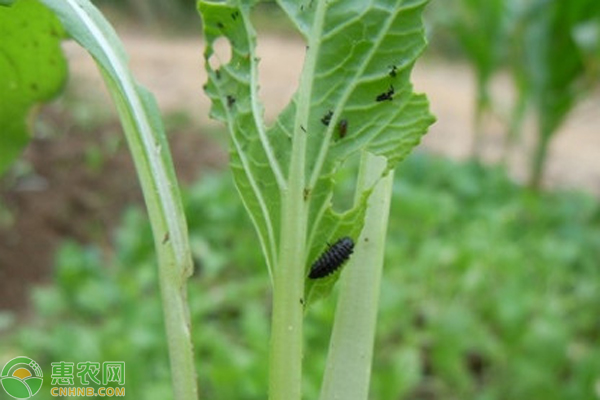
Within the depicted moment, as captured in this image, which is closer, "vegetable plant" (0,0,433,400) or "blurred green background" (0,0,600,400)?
"vegetable plant" (0,0,433,400)

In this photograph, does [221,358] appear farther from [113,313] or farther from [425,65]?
[425,65]

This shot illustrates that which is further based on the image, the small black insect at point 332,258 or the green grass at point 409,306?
the green grass at point 409,306

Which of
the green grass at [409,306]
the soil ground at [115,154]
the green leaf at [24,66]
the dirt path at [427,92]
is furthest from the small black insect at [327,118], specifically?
the dirt path at [427,92]

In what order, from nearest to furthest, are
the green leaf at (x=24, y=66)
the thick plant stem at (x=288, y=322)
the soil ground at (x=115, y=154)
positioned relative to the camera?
the thick plant stem at (x=288, y=322) < the green leaf at (x=24, y=66) < the soil ground at (x=115, y=154)

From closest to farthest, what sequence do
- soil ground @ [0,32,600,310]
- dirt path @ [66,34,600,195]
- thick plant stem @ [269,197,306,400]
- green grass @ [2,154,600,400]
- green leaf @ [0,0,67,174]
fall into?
thick plant stem @ [269,197,306,400]
green leaf @ [0,0,67,174]
green grass @ [2,154,600,400]
soil ground @ [0,32,600,310]
dirt path @ [66,34,600,195]

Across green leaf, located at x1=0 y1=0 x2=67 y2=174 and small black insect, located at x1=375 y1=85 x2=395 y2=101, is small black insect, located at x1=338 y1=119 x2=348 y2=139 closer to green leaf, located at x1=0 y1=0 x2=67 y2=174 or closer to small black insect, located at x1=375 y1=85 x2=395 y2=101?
small black insect, located at x1=375 y1=85 x2=395 y2=101

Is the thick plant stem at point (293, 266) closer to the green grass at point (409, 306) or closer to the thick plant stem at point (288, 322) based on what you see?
the thick plant stem at point (288, 322)

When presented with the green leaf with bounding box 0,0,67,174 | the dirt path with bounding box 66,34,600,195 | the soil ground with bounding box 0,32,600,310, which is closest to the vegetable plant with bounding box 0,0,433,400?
the green leaf with bounding box 0,0,67,174
